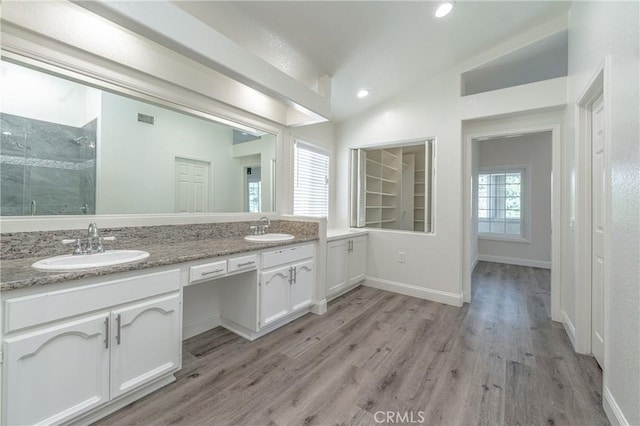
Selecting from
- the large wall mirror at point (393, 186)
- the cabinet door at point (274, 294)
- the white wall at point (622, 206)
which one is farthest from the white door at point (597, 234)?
the cabinet door at point (274, 294)

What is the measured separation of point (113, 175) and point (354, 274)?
111 inches

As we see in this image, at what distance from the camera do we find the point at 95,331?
1.33 meters

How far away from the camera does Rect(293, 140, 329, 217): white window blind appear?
3457 mm

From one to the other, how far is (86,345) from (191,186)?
1.38 metres

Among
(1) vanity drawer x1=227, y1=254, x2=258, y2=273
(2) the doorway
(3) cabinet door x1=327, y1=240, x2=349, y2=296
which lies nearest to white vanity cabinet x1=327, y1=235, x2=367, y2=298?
(3) cabinet door x1=327, y1=240, x2=349, y2=296

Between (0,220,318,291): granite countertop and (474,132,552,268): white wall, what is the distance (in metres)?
4.94

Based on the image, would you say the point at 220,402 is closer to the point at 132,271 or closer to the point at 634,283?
the point at 132,271

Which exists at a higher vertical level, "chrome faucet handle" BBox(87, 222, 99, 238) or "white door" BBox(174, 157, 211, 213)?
"white door" BBox(174, 157, 211, 213)

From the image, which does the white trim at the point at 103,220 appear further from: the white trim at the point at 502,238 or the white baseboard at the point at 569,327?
the white trim at the point at 502,238

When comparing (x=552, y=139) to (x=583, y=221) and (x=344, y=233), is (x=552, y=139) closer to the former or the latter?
(x=583, y=221)

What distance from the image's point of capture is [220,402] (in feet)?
5.17

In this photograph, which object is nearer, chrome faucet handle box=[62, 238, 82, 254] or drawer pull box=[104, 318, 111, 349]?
drawer pull box=[104, 318, 111, 349]

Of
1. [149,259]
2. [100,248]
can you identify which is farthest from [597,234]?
[100,248]

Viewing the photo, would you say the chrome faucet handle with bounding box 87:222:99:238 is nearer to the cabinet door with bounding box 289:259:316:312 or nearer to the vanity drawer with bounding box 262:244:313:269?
the vanity drawer with bounding box 262:244:313:269
